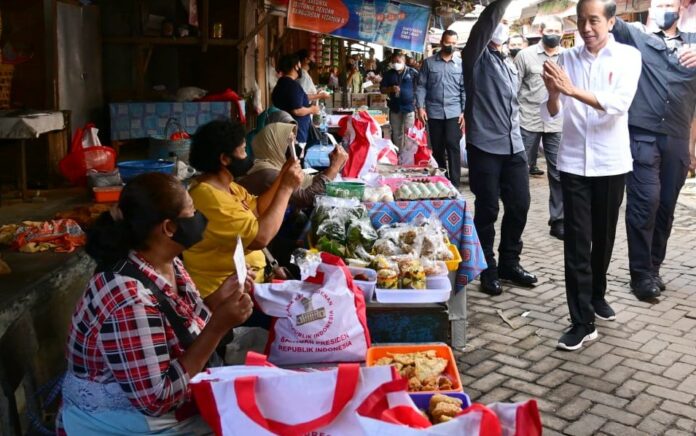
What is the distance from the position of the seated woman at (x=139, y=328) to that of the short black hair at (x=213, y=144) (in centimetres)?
111

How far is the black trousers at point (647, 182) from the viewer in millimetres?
5715

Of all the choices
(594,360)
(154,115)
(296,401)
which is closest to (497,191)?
(594,360)

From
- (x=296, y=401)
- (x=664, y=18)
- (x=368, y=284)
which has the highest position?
(x=664, y=18)

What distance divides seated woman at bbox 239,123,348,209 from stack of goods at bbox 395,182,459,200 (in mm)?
470

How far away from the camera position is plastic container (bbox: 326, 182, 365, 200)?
4.71 metres

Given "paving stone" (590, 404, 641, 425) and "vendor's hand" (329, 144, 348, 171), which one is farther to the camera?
"vendor's hand" (329, 144, 348, 171)

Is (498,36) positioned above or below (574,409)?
above

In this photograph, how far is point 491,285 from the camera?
5895 millimetres

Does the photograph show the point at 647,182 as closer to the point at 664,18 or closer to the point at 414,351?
the point at 664,18

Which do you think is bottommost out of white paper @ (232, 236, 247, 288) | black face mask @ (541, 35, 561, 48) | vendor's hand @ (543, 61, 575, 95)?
white paper @ (232, 236, 247, 288)

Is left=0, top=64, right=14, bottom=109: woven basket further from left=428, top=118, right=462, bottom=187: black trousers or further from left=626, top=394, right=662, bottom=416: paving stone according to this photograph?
left=626, top=394, right=662, bottom=416: paving stone

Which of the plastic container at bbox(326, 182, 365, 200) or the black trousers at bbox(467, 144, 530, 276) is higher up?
the plastic container at bbox(326, 182, 365, 200)

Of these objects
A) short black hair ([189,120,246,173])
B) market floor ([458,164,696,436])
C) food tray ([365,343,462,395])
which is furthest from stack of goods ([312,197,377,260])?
market floor ([458,164,696,436])

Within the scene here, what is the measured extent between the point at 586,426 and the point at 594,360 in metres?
0.93
